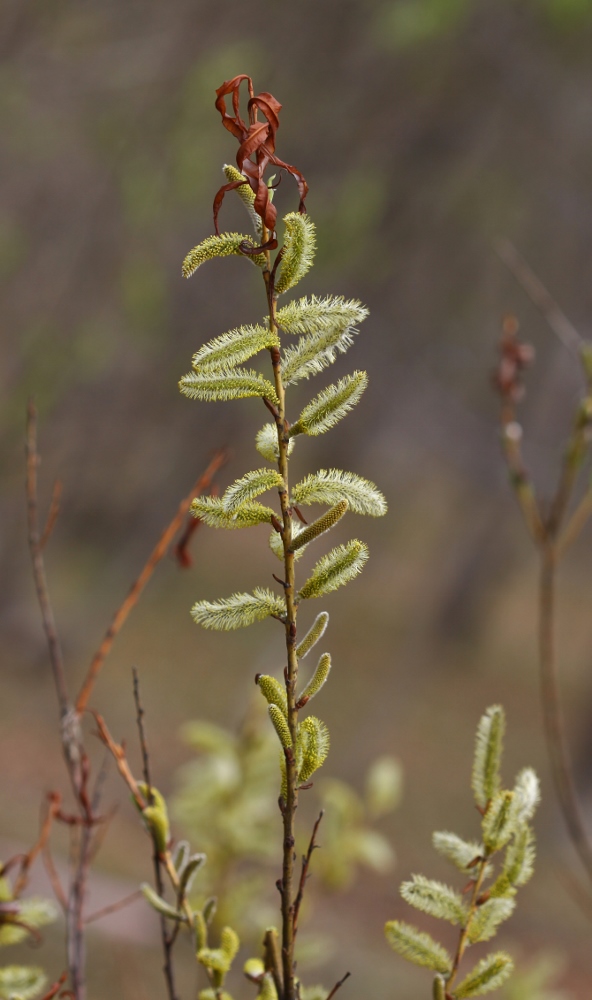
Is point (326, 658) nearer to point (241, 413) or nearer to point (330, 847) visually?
point (330, 847)

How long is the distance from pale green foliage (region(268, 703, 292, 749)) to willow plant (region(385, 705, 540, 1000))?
13 cm

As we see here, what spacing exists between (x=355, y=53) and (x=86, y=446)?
8.36 feet

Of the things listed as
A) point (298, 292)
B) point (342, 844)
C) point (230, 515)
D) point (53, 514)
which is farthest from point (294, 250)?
point (298, 292)

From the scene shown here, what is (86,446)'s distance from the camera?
510cm

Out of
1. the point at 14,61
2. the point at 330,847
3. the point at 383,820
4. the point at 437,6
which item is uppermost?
the point at 14,61

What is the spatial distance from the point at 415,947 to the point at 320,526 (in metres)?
0.28

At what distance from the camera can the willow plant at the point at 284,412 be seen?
0.45 m

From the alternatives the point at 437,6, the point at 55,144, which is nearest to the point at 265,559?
the point at 55,144

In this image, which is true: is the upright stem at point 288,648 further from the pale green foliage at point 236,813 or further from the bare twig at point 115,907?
the pale green foliage at point 236,813

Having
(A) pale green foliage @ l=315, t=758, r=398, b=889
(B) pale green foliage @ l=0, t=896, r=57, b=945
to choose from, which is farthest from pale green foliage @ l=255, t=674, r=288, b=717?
(A) pale green foliage @ l=315, t=758, r=398, b=889

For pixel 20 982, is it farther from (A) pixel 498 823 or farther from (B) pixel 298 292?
(B) pixel 298 292

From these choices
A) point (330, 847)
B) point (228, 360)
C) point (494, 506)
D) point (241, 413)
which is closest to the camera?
point (228, 360)

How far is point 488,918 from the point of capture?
54 centimetres

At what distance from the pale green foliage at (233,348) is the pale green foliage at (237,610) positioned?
123mm
